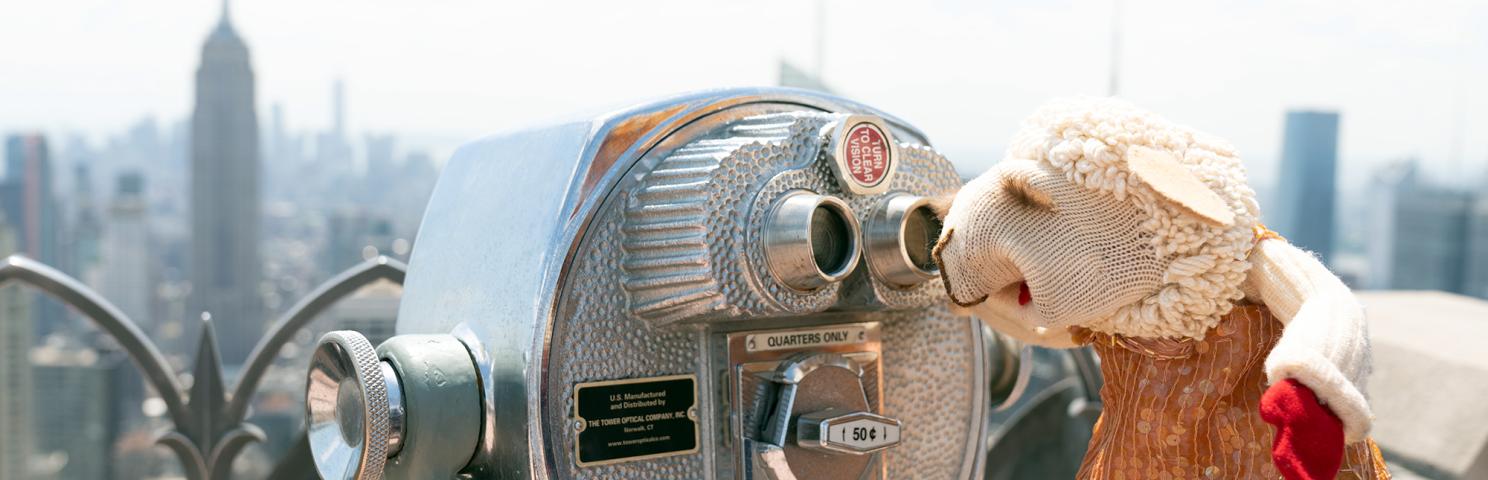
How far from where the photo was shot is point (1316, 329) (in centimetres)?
115

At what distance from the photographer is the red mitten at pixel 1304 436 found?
3.45 feet

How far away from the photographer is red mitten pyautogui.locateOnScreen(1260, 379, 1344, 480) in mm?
1052

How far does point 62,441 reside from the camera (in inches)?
372

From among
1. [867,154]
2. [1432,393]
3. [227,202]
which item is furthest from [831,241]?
[227,202]

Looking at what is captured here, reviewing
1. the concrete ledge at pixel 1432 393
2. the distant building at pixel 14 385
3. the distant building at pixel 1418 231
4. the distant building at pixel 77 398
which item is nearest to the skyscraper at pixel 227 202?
the distant building at pixel 77 398

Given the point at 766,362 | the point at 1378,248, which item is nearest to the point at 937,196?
the point at 766,362

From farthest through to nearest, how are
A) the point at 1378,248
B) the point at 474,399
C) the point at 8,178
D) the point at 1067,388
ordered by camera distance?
the point at 8,178, the point at 1378,248, the point at 1067,388, the point at 474,399

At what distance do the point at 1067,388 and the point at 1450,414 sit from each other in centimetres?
83

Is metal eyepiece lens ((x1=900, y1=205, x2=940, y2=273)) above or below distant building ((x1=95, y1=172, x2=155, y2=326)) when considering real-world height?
above

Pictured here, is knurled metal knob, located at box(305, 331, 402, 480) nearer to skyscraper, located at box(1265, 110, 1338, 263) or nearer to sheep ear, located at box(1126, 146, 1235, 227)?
sheep ear, located at box(1126, 146, 1235, 227)

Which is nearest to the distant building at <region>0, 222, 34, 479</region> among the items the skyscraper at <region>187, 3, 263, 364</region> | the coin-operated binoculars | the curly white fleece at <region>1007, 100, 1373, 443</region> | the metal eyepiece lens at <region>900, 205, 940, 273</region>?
the coin-operated binoculars

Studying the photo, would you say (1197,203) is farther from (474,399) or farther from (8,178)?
(8,178)

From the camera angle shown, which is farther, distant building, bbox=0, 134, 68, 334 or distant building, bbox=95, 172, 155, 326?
distant building, bbox=95, 172, 155, 326

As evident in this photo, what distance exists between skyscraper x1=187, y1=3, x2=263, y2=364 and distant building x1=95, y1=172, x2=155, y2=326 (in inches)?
34.5
